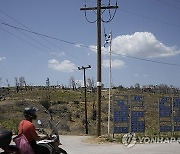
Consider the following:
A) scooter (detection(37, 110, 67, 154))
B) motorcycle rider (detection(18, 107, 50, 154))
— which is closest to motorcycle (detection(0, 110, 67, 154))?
scooter (detection(37, 110, 67, 154))

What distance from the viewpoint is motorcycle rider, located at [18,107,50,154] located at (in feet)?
25.2

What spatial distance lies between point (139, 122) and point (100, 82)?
318cm

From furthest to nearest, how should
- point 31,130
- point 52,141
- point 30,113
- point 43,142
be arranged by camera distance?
point 52,141 < point 43,142 < point 30,113 < point 31,130

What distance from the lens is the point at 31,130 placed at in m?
7.68

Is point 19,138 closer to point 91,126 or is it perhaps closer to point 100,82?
point 100,82

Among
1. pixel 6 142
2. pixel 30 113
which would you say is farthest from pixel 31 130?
pixel 6 142

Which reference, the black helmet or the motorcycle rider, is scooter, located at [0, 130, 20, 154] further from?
the black helmet

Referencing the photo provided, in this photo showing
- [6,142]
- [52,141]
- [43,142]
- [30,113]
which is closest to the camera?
[6,142]

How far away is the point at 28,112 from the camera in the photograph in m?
7.87

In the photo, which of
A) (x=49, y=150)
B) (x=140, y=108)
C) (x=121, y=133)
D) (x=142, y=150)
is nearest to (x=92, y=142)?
(x=121, y=133)

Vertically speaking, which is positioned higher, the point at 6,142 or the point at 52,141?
the point at 6,142

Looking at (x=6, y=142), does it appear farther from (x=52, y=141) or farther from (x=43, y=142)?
(x=52, y=141)

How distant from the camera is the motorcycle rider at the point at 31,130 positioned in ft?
25.2

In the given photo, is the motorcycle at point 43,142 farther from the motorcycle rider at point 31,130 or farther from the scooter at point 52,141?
the motorcycle rider at point 31,130
